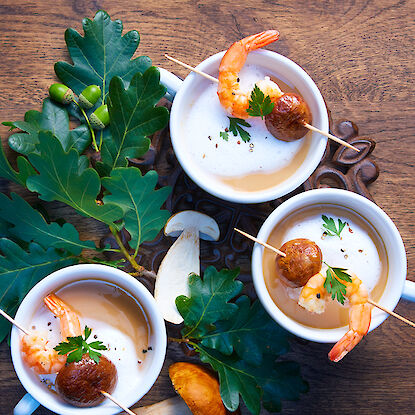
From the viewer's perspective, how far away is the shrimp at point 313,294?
147 centimetres

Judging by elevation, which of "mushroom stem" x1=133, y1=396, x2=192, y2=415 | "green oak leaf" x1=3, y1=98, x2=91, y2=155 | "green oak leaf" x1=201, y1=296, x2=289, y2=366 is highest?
"green oak leaf" x1=3, y1=98, x2=91, y2=155

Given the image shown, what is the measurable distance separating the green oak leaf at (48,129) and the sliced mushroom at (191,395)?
79 centimetres

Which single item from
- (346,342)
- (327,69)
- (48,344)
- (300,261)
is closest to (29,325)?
(48,344)

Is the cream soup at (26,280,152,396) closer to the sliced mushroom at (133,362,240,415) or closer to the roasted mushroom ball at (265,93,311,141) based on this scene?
the sliced mushroom at (133,362,240,415)

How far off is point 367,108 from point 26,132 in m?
1.15

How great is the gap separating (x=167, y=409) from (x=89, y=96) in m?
1.07

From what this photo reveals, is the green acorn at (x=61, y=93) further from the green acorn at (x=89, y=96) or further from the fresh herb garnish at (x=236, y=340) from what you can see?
the fresh herb garnish at (x=236, y=340)

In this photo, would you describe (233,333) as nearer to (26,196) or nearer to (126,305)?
(126,305)

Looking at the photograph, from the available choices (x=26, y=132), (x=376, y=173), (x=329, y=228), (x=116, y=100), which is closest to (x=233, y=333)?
(x=329, y=228)

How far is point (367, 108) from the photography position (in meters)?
1.72

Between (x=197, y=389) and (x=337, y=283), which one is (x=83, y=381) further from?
(x=337, y=283)

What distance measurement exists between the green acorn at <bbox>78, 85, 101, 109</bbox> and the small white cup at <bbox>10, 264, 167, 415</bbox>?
21.4 inches

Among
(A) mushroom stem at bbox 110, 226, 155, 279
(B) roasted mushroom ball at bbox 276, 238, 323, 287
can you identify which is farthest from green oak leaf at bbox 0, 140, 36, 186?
(B) roasted mushroom ball at bbox 276, 238, 323, 287

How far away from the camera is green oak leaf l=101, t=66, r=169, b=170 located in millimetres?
1527
